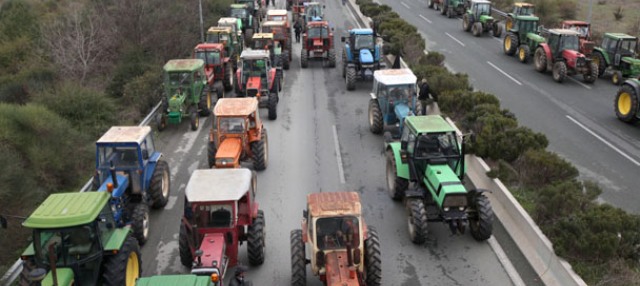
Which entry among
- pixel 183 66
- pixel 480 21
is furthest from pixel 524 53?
pixel 183 66

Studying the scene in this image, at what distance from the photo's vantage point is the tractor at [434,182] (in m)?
12.1

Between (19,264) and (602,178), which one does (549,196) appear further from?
(19,264)

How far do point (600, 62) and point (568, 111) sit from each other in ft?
18.9

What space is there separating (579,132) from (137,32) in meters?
24.7

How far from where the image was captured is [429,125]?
527 inches

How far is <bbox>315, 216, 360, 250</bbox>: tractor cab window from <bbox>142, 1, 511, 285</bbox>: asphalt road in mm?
1484

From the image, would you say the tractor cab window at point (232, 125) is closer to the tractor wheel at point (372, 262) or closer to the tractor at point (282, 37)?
the tractor wheel at point (372, 262)

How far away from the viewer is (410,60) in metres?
28.1

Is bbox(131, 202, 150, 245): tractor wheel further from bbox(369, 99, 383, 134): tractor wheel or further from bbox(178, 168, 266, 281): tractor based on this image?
A: bbox(369, 99, 383, 134): tractor wheel

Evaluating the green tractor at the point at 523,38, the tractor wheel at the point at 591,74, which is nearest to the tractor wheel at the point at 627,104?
the tractor wheel at the point at 591,74

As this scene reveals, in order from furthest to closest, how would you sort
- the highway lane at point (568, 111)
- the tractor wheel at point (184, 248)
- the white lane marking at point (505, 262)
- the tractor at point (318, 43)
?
the tractor at point (318, 43) → the highway lane at point (568, 111) → the white lane marking at point (505, 262) → the tractor wheel at point (184, 248)

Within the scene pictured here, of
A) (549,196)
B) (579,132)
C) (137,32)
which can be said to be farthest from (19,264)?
(137,32)

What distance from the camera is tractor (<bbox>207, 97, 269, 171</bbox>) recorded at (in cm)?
1546

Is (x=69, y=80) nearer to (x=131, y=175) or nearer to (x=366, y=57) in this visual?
(x=366, y=57)
